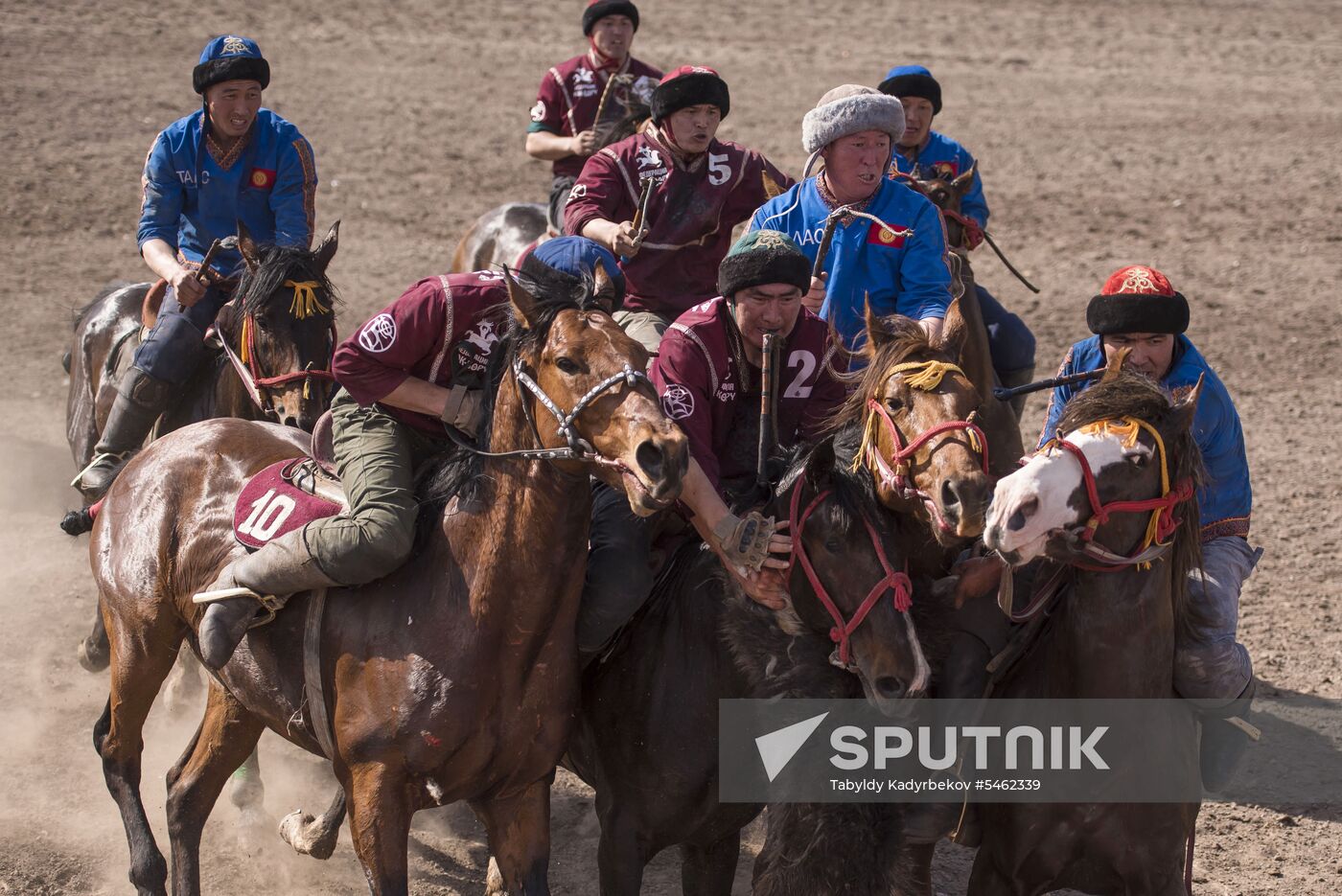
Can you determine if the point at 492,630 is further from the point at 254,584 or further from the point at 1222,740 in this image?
the point at 1222,740

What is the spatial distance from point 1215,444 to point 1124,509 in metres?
0.83

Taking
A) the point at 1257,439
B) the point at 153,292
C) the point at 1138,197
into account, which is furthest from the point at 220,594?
the point at 1138,197

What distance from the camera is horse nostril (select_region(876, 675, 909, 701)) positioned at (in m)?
4.18

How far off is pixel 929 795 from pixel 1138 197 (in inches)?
425

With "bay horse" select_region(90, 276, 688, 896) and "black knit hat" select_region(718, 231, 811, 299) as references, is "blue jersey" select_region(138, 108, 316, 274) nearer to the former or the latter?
"bay horse" select_region(90, 276, 688, 896)

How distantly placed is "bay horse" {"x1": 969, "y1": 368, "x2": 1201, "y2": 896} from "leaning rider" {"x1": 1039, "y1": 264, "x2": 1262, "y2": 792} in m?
0.11

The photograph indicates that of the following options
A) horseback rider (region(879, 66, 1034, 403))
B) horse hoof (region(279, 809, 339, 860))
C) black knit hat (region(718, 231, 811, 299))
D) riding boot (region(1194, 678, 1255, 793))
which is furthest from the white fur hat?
horse hoof (region(279, 809, 339, 860))

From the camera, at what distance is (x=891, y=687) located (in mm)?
4191

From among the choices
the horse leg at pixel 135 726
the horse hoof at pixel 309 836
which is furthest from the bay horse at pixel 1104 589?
the horse leg at pixel 135 726

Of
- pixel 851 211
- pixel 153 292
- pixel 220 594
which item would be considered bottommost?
pixel 220 594

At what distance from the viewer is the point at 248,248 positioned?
6.33m

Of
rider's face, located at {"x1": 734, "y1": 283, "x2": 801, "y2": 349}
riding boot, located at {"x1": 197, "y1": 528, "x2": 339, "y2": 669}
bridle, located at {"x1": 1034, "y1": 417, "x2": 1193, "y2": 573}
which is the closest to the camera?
bridle, located at {"x1": 1034, "y1": 417, "x2": 1193, "y2": 573}

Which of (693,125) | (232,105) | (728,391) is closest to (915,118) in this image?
(693,125)

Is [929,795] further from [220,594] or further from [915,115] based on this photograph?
[915,115]
